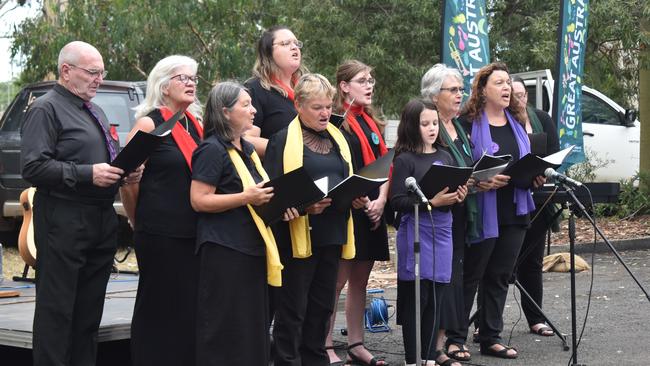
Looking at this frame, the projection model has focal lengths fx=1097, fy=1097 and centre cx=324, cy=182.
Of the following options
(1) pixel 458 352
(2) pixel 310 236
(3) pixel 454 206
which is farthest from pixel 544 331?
(2) pixel 310 236

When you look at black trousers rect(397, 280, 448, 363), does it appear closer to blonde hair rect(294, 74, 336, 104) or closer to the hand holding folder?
the hand holding folder

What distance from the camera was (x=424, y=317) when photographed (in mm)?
7145

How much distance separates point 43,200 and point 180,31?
43.8 feet

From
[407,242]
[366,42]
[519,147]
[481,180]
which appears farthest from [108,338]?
→ [366,42]

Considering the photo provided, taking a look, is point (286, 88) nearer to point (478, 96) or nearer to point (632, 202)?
point (478, 96)

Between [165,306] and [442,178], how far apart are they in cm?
191

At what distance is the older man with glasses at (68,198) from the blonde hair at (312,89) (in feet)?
3.65

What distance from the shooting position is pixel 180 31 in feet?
62.8

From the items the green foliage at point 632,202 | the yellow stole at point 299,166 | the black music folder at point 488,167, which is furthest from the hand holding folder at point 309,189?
the green foliage at point 632,202

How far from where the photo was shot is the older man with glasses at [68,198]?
5.99m

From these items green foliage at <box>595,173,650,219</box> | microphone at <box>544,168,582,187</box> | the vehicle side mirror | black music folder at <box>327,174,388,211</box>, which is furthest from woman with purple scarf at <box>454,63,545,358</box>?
the vehicle side mirror

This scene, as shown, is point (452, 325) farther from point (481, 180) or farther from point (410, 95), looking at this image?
point (410, 95)

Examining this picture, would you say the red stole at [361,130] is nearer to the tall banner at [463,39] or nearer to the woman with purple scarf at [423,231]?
the woman with purple scarf at [423,231]

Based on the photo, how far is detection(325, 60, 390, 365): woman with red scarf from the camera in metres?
7.34
